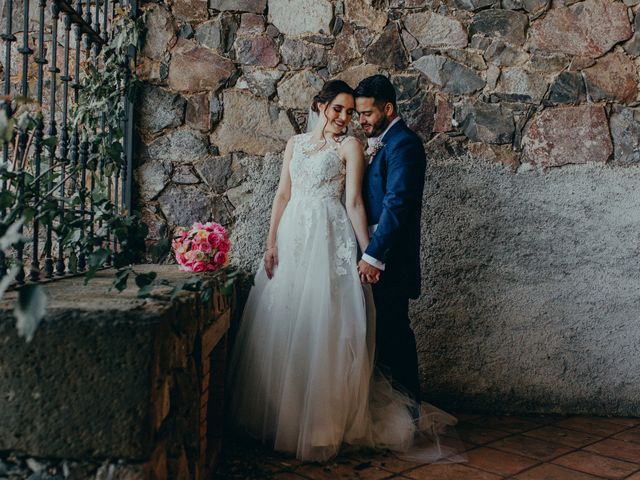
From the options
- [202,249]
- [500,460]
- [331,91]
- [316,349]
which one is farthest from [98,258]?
[500,460]

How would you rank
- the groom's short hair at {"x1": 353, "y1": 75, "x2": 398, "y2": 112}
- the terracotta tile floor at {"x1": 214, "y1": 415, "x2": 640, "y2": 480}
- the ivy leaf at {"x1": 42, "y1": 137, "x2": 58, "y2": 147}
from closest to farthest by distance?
1. the ivy leaf at {"x1": 42, "y1": 137, "x2": 58, "y2": 147}
2. the terracotta tile floor at {"x1": 214, "y1": 415, "x2": 640, "y2": 480}
3. the groom's short hair at {"x1": 353, "y1": 75, "x2": 398, "y2": 112}

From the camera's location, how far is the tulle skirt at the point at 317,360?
2.66 m

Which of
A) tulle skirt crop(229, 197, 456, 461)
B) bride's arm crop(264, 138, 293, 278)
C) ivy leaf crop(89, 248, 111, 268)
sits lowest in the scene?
tulle skirt crop(229, 197, 456, 461)

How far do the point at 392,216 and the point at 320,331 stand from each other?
622 mm

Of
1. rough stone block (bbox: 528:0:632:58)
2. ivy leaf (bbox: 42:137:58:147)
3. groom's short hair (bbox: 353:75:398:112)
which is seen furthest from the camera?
rough stone block (bbox: 528:0:632:58)

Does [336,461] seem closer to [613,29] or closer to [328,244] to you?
[328,244]

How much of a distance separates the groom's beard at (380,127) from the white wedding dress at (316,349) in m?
0.27

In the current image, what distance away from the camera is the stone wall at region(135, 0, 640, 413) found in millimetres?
3391

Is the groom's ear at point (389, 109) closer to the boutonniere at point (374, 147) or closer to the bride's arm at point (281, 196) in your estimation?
the boutonniere at point (374, 147)

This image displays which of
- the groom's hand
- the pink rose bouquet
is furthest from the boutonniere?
the pink rose bouquet

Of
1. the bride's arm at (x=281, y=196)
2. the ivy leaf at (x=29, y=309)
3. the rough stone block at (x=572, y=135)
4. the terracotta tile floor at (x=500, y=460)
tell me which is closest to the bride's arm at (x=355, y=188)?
the bride's arm at (x=281, y=196)

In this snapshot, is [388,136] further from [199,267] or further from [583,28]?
[583,28]

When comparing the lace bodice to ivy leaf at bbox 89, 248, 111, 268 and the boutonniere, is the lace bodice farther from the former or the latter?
ivy leaf at bbox 89, 248, 111, 268

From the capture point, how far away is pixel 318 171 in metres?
2.94
